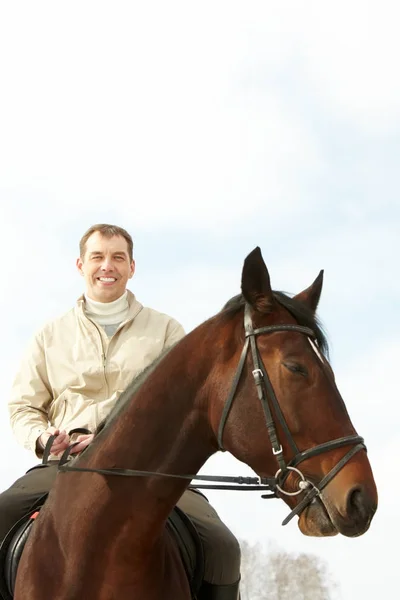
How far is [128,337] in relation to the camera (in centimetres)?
728

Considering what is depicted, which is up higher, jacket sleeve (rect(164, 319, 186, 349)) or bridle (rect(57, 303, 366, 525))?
jacket sleeve (rect(164, 319, 186, 349))

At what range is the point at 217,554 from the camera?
634 cm

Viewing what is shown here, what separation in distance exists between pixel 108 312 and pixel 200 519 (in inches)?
83.5

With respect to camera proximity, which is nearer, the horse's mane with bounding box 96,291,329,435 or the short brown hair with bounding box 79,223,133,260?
the horse's mane with bounding box 96,291,329,435

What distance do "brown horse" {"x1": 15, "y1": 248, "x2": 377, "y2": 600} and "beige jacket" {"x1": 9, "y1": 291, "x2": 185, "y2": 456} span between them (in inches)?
34.8

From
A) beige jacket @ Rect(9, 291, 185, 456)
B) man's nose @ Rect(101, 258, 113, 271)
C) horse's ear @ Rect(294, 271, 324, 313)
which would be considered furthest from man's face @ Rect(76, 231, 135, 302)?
horse's ear @ Rect(294, 271, 324, 313)

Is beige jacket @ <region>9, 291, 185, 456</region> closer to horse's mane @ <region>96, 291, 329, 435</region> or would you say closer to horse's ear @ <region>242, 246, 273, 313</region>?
horse's mane @ <region>96, 291, 329, 435</region>

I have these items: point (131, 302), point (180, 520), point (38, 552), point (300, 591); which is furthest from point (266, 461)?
point (300, 591)

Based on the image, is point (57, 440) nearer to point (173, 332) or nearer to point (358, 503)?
point (173, 332)

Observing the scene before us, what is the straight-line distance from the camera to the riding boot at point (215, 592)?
6.41 metres

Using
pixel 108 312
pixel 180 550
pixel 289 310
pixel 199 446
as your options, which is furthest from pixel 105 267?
pixel 180 550

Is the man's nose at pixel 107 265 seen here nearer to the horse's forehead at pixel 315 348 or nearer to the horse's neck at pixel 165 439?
the horse's neck at pixel 165 439

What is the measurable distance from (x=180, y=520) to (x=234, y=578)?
680mm

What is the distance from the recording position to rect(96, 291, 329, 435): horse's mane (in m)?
5.75
